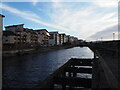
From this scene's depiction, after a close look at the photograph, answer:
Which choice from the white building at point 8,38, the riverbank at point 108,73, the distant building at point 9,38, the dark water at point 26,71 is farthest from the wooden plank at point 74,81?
the white building at point 8,38

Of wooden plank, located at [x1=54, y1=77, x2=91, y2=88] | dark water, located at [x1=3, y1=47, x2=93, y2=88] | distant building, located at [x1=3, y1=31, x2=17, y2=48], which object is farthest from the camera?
distant building, located at [x1=3, y1=31, x2=17, y2=48]

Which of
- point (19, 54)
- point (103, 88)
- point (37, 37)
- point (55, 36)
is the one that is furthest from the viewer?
point (55, 36)

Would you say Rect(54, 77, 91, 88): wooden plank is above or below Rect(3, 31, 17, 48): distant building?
below

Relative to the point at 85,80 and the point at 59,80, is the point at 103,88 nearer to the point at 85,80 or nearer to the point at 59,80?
the point at 85,80

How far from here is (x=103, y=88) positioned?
23.9 feet

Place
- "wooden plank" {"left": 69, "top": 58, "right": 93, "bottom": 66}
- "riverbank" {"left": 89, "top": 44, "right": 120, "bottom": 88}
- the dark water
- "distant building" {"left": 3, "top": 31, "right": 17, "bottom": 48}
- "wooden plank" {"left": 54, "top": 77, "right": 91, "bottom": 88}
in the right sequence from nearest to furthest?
"riverbank" {"left": 89, "top": 44, "right": 120, "bottom": 88}, "wooden plank" {"left": 54, "top": 77, "right": 91, "bottom": 88}, the dark water, "wooden plank" {"left": 69, "top": 58, "right": 93, "bottom": 66}, "distant building" {"left": 3, "top": 31, "right": 17, "bottom": 48}

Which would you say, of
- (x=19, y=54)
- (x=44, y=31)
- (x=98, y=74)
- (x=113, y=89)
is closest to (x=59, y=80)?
(x=98, y=74)

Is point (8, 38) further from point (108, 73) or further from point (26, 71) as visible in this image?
point (108, 73)

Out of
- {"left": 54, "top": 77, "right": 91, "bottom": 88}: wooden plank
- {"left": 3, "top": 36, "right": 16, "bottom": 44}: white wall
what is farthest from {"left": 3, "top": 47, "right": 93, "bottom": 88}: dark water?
{"left": 3, "top": 36, "right": 16, "bottom": 44}: white wall

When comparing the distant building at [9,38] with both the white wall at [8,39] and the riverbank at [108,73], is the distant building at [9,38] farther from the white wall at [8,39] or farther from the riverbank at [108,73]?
the riverbank at [108,73]

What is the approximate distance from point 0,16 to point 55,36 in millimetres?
83597

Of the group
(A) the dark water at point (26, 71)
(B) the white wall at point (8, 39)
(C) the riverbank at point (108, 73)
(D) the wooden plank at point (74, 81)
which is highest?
(B) the white wall at point (8, 39)

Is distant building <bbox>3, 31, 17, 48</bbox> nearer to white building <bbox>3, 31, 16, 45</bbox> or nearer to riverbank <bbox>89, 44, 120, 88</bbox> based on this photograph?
white building <bbox>3, 31, 16, 45</bbox>

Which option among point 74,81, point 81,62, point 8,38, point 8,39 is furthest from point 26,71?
point 8,39
